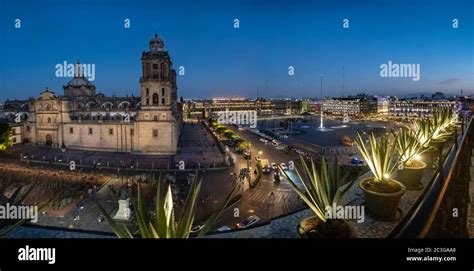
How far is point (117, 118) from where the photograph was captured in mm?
31859

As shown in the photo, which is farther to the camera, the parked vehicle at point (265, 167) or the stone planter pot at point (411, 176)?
the parked vehicle at point (265, 167)

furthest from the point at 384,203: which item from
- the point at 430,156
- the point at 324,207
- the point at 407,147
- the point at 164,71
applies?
the point at 164,71

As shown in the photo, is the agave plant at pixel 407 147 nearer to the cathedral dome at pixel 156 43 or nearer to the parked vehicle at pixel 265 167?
the parked vehicle at pixel 265 167

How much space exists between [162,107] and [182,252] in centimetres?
2579

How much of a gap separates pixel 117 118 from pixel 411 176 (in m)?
30.9

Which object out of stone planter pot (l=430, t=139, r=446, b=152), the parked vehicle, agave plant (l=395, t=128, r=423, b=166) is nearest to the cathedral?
the parked vehicle

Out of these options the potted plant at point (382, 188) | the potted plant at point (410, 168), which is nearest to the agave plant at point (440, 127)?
the potted plant at point (410, 168)

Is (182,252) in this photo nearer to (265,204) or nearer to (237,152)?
(265,204)

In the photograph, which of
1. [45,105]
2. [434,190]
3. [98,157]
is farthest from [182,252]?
[45,105]

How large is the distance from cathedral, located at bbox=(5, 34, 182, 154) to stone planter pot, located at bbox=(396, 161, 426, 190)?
23.5 metres

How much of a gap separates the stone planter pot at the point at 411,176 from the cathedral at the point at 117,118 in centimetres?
2346

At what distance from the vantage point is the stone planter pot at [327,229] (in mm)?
3665

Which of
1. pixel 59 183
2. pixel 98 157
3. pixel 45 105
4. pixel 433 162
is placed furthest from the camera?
pixel 45 105

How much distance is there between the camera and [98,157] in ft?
84.7
